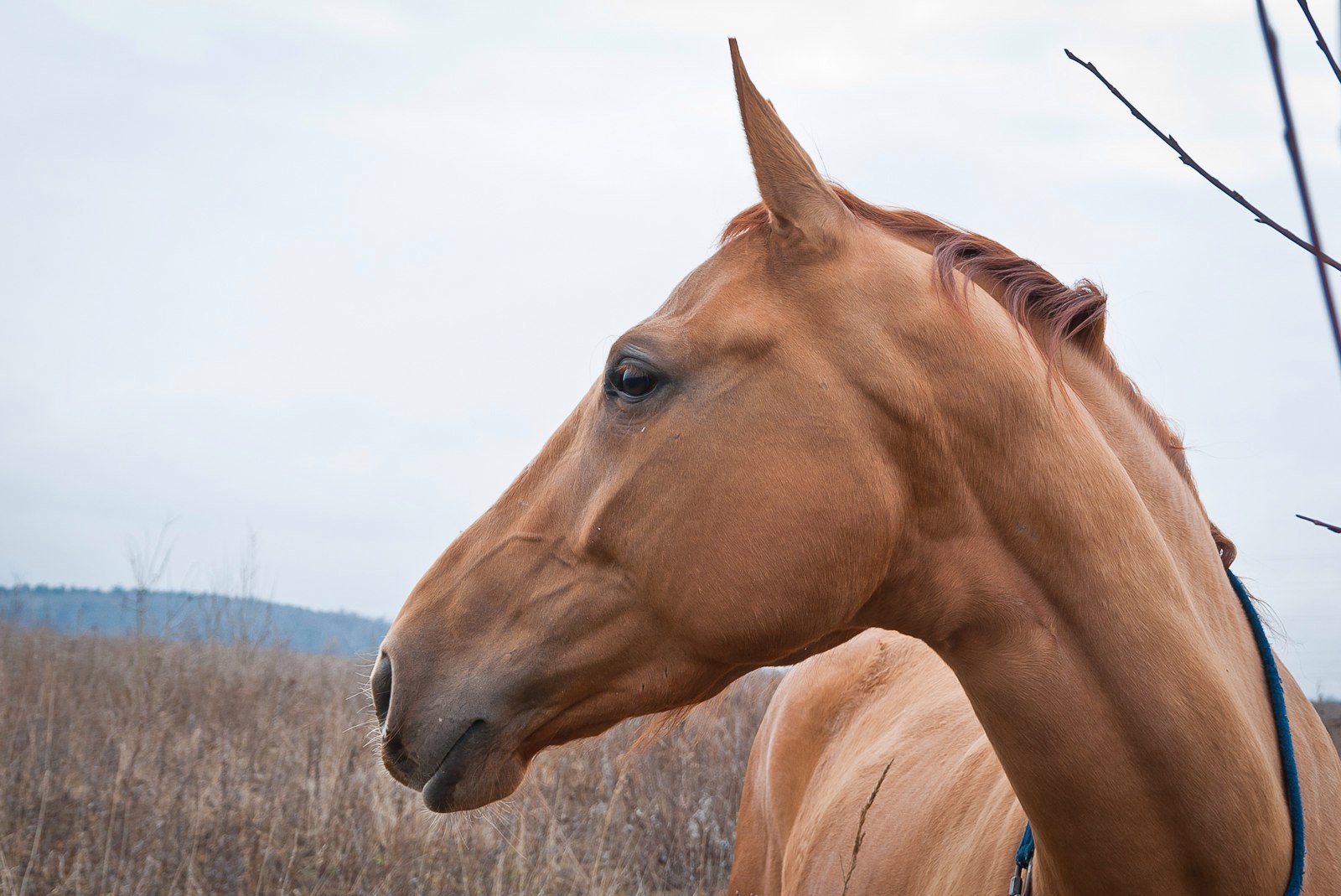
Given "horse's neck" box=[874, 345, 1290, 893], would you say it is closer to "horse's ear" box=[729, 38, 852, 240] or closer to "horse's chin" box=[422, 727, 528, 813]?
"horse's ear" box=[729, 38, 852, 240]

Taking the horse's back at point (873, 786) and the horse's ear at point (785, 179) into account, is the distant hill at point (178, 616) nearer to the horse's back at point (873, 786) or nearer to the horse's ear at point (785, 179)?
the horse's back at point (873, 786)

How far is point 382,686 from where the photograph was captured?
166 centimetres

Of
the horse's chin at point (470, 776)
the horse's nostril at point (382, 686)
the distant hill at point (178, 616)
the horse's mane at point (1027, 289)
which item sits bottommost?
the distant hill at point (178, 616)

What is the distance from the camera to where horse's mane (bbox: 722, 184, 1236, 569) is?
1.72 m

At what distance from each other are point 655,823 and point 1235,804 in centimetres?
428

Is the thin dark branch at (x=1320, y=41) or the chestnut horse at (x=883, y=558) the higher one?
the thin dark branch at (x=1320, y=41)

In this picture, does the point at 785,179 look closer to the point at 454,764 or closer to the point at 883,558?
the point at 883,558

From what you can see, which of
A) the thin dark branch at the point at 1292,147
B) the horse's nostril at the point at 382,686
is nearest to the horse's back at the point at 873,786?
the horse's nostril at the point at 382,686

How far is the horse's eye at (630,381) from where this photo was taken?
164 cm

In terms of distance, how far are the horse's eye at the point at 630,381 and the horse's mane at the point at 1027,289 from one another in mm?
365

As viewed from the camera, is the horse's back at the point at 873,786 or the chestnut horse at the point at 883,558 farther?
the horse's back at the point at 873,786

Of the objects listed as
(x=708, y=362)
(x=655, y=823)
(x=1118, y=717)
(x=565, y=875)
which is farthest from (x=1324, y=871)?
(x=655, y=823)

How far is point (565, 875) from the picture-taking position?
4.58 meters

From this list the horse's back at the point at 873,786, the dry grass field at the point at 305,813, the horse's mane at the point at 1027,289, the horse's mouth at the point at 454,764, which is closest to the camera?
the horse's mouth at the point at 454,764
